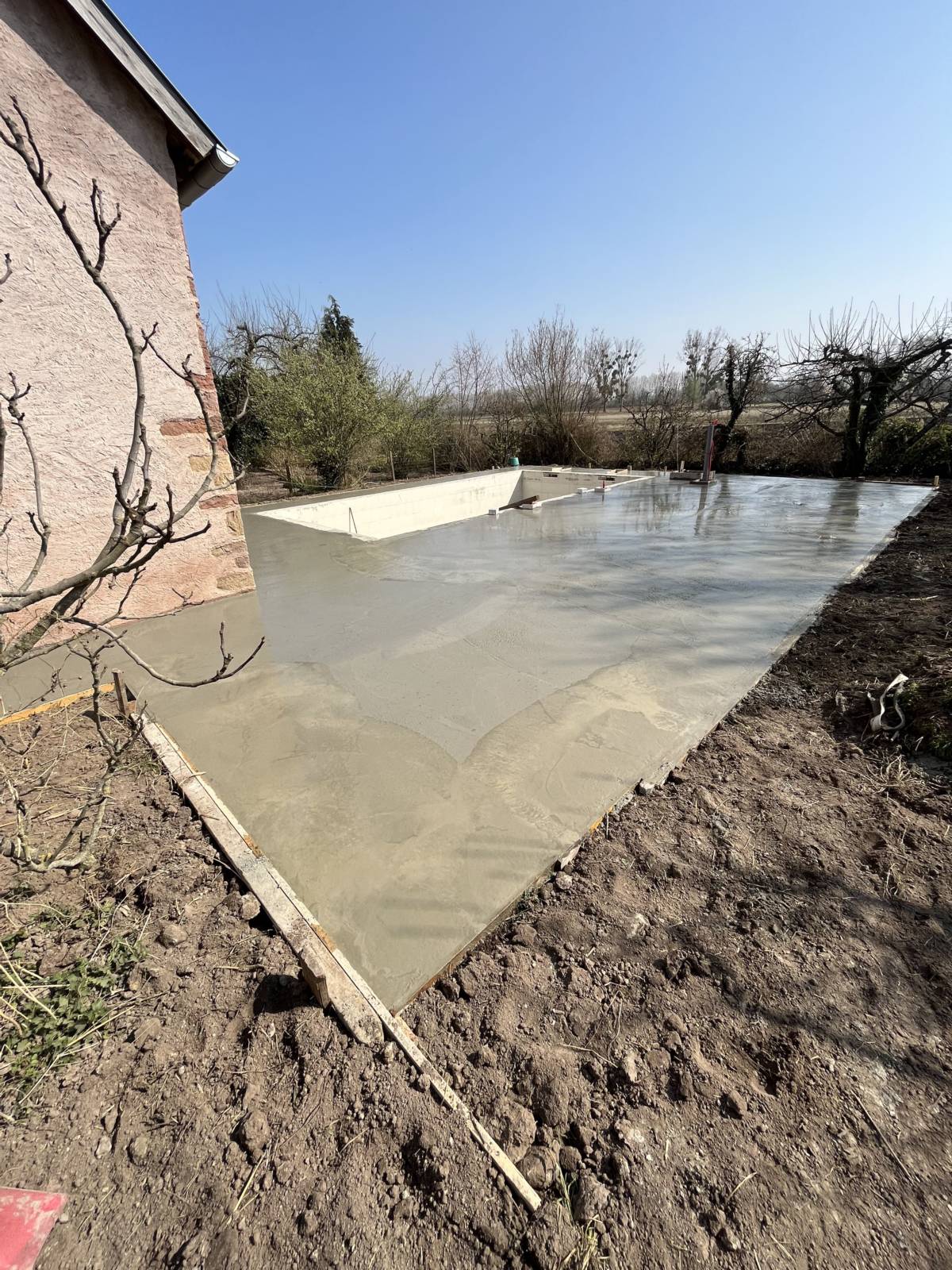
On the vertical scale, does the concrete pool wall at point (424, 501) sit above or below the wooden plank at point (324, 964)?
above

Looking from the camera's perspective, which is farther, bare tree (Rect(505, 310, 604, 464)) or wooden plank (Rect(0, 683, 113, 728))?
bare tree (Rect(505, 310, 604, 464))

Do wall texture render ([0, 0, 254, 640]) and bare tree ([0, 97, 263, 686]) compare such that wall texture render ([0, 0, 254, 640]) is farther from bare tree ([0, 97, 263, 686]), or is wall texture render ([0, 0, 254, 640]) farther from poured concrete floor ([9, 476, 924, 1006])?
poured concrete floor ([9, 476, 924, 1006])

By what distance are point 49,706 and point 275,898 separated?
1826mm

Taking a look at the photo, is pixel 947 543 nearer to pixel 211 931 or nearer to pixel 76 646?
pixel 211 931

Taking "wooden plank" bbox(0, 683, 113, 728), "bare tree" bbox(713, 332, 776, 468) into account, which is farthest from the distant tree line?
"wooden plank" bbox(0, 683, 113, 728)

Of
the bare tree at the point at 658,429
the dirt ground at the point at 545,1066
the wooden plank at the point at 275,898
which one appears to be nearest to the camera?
the dirt ground at the point at 545,1066

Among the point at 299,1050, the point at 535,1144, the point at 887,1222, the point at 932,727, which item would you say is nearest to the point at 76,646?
the point at 299,1050

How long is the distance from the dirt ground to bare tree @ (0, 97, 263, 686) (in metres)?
0.80

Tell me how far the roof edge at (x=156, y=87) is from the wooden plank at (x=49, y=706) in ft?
12.5

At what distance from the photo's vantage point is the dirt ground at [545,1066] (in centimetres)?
95

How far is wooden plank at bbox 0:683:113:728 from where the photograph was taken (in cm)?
241

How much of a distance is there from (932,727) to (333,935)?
104 inches

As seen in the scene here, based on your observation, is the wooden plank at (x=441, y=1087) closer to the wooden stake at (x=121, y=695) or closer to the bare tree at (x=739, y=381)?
the wooden stake at (x=121, y=695)

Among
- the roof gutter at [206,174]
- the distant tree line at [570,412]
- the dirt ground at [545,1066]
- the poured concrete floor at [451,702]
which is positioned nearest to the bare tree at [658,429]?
the distant tree line at [570,412]
